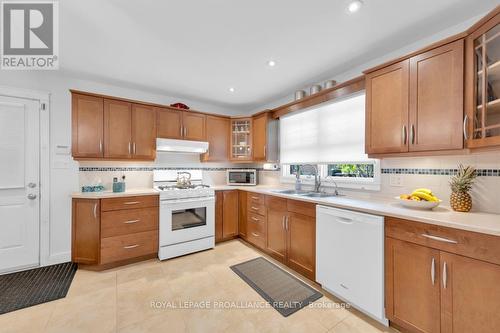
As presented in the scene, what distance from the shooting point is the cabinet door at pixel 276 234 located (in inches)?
102

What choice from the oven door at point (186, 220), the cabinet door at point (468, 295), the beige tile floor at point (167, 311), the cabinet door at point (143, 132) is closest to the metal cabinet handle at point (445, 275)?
the cabinet door at point (468, 295)

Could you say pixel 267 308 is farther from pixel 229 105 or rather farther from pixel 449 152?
pixel 229 105

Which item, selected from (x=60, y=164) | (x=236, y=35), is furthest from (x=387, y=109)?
(x=60, y=164)

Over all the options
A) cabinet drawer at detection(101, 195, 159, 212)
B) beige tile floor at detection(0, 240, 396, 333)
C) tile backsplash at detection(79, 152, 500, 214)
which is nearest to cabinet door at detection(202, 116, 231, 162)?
tile backsplash at detection(79, 152, 500, 214)

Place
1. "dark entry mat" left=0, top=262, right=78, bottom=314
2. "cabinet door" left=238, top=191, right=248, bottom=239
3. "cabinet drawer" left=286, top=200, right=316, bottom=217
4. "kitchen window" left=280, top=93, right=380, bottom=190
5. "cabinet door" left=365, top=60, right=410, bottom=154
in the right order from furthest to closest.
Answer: "cabinet door" left=238, top=191, right=248, bottom=239
"kitchen window" left=280, top=93, right=380, bottom=190
"cabinet drawer" left=286, top=200, right=316, bottom=217
"dark entry mat" left=0, top=262, right=78, bottom=314
"cabinet door" left=365, top=60, right=410, bottom=154

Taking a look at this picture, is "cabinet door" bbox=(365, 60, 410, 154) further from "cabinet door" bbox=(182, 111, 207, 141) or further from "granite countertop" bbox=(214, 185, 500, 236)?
"cabinet door" bbox=(182, 111, 207, 141)

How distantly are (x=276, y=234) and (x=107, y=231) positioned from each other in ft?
6.94

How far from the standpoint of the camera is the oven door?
110 inches

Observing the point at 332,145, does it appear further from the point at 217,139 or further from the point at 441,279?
the point at 217,139

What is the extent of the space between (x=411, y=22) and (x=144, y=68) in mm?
2795

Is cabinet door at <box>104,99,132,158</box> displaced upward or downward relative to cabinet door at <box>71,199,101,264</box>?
upward

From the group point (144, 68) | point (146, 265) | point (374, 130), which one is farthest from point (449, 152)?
point (146, 265)

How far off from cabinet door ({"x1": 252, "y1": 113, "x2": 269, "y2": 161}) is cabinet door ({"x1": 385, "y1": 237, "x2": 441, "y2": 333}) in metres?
2.29

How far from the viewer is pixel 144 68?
2.53 meters
